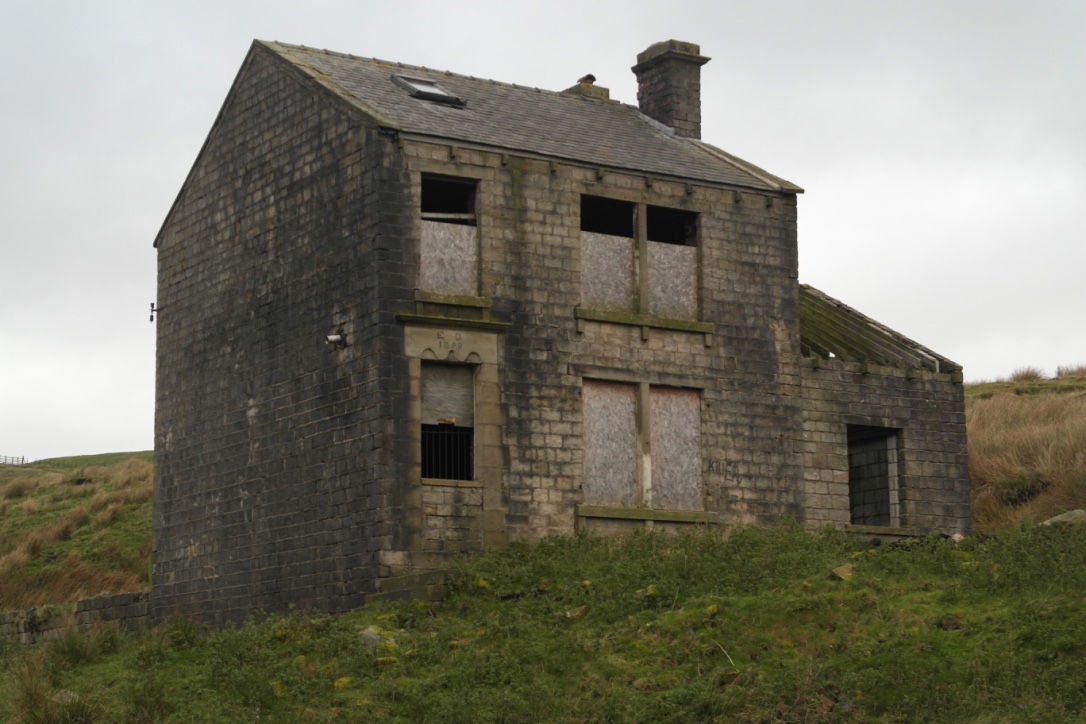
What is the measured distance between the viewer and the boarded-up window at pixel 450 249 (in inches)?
936

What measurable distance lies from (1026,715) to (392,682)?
666cm

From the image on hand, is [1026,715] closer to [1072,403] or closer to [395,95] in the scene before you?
[395,95]

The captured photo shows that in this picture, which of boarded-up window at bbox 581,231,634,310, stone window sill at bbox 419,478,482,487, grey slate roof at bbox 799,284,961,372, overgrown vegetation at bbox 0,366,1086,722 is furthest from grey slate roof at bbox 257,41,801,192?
overgrown vegetation at bbox 0,366,1086,722

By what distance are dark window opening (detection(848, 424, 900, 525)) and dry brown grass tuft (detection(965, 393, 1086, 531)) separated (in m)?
2.31

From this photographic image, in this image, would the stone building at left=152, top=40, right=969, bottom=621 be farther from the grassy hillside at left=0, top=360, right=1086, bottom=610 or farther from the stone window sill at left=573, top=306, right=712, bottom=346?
the grassy hillside at left=0, top=360, right=1086, bottom=610

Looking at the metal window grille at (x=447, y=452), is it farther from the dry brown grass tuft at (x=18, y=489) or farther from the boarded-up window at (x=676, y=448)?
the dry brown grass tuft at (x=18, y=489)

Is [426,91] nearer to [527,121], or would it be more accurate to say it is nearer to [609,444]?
[527,121]

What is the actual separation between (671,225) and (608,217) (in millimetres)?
1073

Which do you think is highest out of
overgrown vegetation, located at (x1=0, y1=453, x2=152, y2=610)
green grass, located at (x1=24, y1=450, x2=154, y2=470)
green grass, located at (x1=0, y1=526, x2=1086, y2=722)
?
green grass, located at (x1=24, y1=450, x2=154, y2=470)

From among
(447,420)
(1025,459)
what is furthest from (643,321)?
(1025,459)

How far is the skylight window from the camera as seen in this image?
85.9ft

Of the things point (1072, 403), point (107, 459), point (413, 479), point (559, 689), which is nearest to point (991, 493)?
point (1072, 403)

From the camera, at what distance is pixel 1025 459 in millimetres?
32594

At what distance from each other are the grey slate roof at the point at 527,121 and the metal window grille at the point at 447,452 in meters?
4.23
